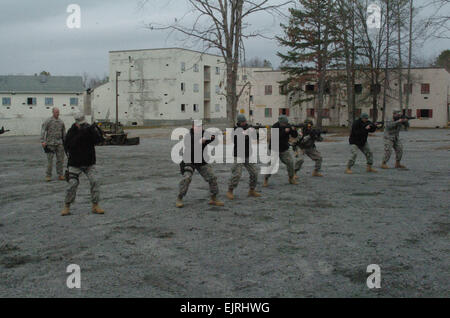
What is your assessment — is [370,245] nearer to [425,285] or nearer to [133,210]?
[425,285]

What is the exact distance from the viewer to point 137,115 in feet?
228

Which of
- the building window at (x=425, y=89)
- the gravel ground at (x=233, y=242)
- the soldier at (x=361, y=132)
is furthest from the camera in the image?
the building window at (x=425, y=89)

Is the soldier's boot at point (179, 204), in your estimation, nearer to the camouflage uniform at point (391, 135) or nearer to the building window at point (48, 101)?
the camouflage uniform at point (391, 135)

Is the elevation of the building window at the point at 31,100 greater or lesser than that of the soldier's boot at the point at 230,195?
greater

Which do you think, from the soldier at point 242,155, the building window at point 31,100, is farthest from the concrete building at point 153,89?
the soldier at point 242,155

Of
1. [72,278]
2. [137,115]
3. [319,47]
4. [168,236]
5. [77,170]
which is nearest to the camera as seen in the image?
[72,278]

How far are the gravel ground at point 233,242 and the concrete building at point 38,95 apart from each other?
57.0m

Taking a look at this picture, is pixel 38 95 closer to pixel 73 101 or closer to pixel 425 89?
pixel 73 101

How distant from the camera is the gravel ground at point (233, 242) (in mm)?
4812

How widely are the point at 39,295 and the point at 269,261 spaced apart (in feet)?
8.66

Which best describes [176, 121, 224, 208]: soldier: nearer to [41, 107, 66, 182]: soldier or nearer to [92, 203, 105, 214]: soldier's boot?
[92, 203, 105, 214]: soldier's boot

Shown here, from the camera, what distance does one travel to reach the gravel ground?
4812 millimetres

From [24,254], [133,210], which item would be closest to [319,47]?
[133,210]

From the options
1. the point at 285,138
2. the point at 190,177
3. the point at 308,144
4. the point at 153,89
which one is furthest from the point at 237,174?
the point at 153,89
